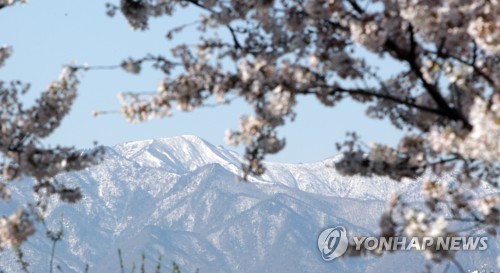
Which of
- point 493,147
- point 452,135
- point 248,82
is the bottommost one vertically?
point 493,147

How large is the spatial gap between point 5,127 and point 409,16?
22.7ft

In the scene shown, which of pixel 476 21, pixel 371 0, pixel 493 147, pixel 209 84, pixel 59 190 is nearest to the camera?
pixel 493 147

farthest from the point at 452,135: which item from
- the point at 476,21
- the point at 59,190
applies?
the point at 59,190

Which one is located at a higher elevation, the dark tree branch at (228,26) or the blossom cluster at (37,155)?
the dark tree branch at (228,26)

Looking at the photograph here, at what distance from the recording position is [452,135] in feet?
35.3

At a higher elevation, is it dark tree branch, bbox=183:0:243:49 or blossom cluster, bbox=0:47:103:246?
dark tree branch, bbox=183:0:243:49

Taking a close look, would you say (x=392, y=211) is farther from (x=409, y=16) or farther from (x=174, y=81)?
(x=174, y=81)

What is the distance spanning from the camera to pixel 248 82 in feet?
41.1

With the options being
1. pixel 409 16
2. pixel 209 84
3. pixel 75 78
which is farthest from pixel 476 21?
pixel 75 78

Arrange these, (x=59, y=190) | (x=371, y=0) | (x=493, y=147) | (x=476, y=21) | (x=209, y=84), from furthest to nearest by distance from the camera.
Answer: (x=59, y=190), (x=209, y=84), (x=371, y=0), (x=476, y=21), (x=493, y=147)

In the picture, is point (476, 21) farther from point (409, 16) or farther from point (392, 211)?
point (392, 211)

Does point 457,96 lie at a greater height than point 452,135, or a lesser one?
greater

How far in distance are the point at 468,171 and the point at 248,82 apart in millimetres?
3661

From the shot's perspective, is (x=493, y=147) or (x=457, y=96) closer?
(x=493, y=147)
